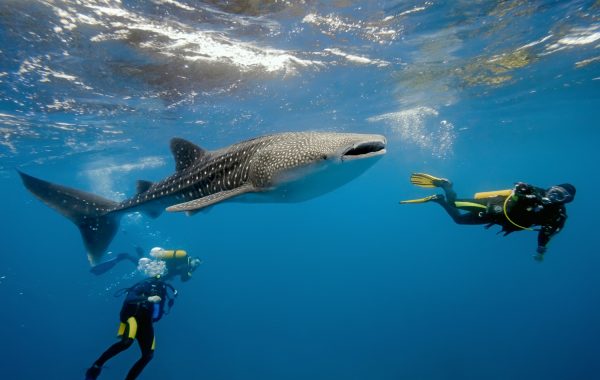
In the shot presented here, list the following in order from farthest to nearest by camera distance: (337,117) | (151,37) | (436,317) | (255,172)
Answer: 1. (436,317)
2. (337,117)
3. (151,37)
4. (255,172)

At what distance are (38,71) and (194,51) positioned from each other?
5.13m

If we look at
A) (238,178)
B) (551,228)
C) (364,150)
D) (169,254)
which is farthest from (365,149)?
(169,254)

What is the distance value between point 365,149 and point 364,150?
0.01 meters

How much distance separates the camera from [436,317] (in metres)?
43.1

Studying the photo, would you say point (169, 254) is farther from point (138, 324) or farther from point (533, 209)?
point (533, 209)

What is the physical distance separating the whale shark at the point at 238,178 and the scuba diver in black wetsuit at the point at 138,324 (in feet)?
4.62

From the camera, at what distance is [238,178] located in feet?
15.3

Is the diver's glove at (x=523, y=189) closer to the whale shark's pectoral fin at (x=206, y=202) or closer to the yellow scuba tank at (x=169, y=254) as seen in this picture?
the whale shark's pectoral fin at (x=206, y=202)

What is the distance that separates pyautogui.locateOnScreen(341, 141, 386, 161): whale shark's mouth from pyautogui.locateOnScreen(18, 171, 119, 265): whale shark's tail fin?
16.1ft

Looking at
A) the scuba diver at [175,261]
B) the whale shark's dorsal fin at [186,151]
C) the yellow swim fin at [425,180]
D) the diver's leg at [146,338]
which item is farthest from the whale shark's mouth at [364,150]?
the scuba diver at [175,261]

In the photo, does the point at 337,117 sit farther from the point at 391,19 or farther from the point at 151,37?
the point at 151,37

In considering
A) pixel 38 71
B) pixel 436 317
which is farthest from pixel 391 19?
pixel 436 317

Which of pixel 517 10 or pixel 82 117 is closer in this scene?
pixel 517 10

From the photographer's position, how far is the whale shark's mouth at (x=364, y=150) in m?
3.36
